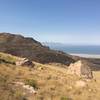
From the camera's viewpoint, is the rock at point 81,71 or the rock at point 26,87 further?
the rock at point 81,71

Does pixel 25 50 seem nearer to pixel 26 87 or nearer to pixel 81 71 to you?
pixel 81 71

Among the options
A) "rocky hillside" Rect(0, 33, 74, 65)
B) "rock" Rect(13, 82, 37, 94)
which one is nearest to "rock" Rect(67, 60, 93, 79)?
"rock" Rect(13, 82, 37, 94)

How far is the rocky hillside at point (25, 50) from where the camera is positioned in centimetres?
9407

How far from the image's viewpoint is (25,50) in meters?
101

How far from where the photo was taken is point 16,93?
12875 mm

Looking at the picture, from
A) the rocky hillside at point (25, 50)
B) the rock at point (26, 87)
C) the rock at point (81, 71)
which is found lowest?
the rock at point (26, 87)

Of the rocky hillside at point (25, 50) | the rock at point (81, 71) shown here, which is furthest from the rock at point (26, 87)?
the rocky hillside at point (25, 50)

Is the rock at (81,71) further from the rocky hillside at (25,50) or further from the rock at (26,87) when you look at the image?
the rocky hillside at (25,50)

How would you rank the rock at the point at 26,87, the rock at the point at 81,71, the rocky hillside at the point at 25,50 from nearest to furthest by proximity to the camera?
the rock at the point at 26,87, the rock at the point at 81,71, the rocky hillside at the point at 25,50

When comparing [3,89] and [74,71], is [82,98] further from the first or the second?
[74,71]

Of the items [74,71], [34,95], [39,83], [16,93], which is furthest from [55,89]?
[74,71]

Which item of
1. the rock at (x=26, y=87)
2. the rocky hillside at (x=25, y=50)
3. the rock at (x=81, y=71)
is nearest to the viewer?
the rock at (x=26, y=87)

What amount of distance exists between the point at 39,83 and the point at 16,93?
13.6ft

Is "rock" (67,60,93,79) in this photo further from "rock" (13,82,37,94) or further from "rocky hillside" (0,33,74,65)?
"rocky hillside" (0,33,74,65)
